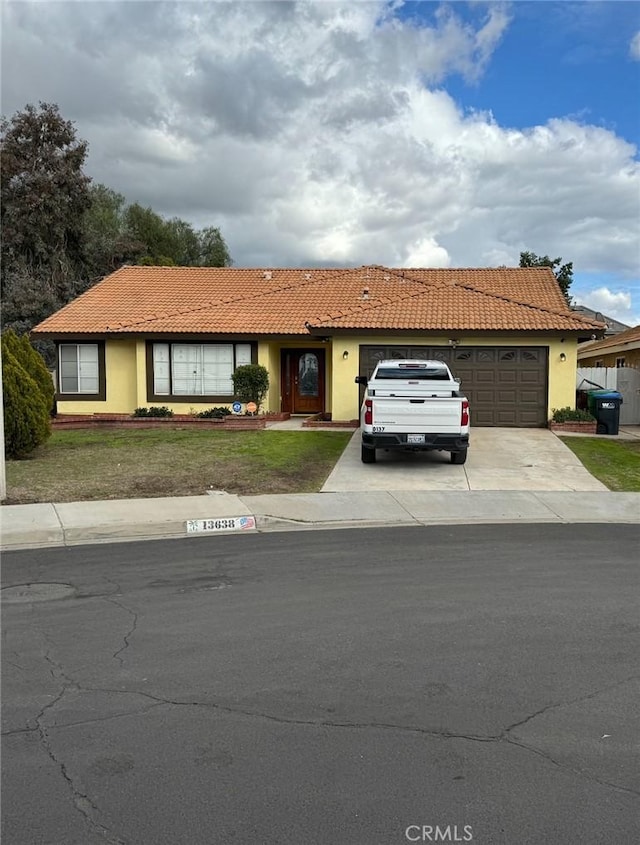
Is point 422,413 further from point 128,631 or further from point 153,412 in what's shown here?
point 153,412

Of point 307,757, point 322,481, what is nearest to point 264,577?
point 307,757

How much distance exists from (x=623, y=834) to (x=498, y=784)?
0.57m

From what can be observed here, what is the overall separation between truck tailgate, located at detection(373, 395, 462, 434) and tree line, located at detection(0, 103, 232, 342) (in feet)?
80.7

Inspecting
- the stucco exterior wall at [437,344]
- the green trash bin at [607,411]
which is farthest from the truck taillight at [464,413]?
the green trash bin at [607,411]

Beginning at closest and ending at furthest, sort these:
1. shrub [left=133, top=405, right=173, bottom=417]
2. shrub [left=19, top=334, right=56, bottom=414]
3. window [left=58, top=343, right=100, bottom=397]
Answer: shrub [left=19, top=334, right=56, bottom=414], shrub [left=133, top=405, right=173, bottom=417], window [left=58, top=343, right=100, bottom=397]

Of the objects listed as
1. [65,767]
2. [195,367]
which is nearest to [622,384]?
[195,367]

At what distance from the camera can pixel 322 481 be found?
41.5 ft

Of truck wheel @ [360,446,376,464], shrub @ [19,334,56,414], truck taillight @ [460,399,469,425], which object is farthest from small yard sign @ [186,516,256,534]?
shrub @ [19,334,56,414]

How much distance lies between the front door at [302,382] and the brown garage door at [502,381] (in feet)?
15.4

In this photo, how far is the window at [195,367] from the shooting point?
74.4ft

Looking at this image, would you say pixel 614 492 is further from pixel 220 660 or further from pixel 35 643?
pixel 35 643

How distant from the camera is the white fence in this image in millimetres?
23422

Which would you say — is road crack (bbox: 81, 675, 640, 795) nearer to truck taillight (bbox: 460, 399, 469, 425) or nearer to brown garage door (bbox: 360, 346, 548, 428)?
truck taillight (bbox: 460, 399, 469, 425)

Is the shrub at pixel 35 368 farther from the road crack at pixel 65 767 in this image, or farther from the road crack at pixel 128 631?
the road crack at pixel 65 767
